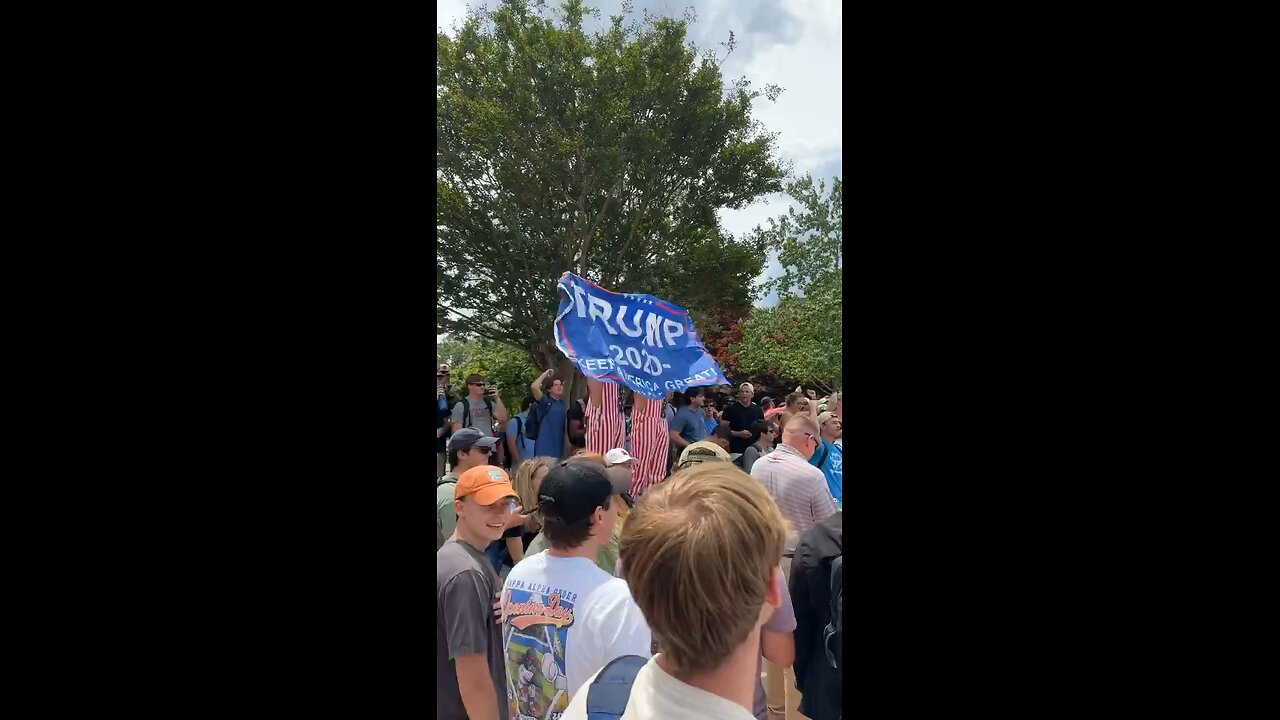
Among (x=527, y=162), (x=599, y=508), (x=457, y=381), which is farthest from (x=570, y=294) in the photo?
(x=457, y=381)

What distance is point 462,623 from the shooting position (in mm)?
2330

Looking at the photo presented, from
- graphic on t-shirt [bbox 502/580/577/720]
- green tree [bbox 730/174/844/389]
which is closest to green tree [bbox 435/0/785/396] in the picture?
green tree [bbox 730/174/844/389]

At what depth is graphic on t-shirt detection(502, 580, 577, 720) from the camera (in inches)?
81.6

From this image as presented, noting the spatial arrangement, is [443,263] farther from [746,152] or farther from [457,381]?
[457,381]

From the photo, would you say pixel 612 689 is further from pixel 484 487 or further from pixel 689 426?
pixel 689 426

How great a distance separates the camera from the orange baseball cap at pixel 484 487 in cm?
266

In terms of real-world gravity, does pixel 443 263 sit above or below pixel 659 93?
below

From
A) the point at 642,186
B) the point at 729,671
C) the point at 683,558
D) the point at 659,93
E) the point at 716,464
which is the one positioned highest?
the point at 659,93

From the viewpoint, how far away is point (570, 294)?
6137 millimetres

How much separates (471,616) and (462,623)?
3 cm

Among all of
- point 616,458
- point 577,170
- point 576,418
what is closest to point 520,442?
point 576,418

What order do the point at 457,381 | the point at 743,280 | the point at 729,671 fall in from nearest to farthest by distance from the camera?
the point at 729,671 < the point at 743,280 < the point at 457,381

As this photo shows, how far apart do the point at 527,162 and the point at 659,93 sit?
10.5 feet

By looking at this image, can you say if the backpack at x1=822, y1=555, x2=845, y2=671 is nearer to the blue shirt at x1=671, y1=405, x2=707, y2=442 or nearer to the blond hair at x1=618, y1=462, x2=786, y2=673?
the blond hair at x1=618, y1=462, x2=786, y2=673
